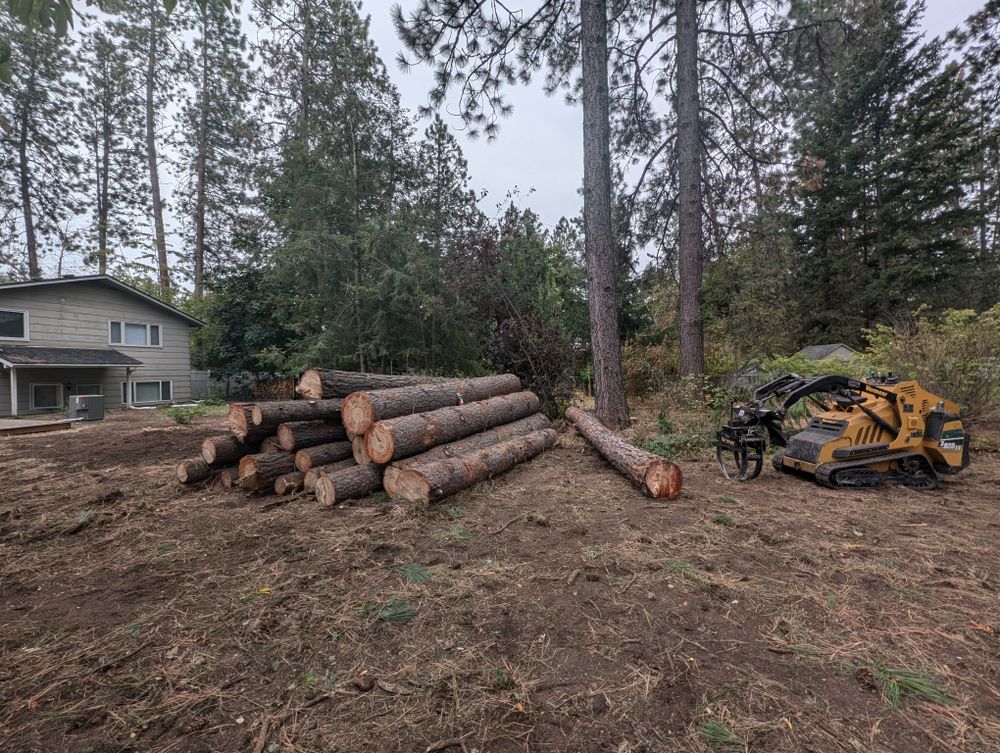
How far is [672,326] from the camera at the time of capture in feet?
42.6

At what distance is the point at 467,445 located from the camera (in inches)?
189

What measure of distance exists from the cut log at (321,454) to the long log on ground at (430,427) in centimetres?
58

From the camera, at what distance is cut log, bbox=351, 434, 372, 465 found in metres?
4.16

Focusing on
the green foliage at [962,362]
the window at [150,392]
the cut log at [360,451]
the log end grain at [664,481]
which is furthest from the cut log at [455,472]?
the window at [150,392]

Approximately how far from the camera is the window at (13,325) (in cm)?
1147

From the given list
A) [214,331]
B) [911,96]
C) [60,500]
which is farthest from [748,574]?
[911,96]

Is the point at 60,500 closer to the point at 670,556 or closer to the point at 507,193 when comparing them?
the point at 670,556

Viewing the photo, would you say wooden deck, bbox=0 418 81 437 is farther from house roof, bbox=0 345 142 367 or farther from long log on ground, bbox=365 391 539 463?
long log on ground, bbox=365 391 539 463

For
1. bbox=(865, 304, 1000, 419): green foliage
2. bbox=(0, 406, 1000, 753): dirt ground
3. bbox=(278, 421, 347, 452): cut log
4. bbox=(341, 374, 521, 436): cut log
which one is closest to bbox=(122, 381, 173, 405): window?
bbox=(0, 406, 1000, 753): dirt ground

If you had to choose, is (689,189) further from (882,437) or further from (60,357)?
(60,357)

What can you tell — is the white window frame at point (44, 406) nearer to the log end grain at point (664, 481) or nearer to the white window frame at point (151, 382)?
the white window frame at point (151, 382)

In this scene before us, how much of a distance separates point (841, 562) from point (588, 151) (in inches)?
278

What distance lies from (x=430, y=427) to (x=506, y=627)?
2.56 m

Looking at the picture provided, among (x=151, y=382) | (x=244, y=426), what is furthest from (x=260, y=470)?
(x=151, y=382)
